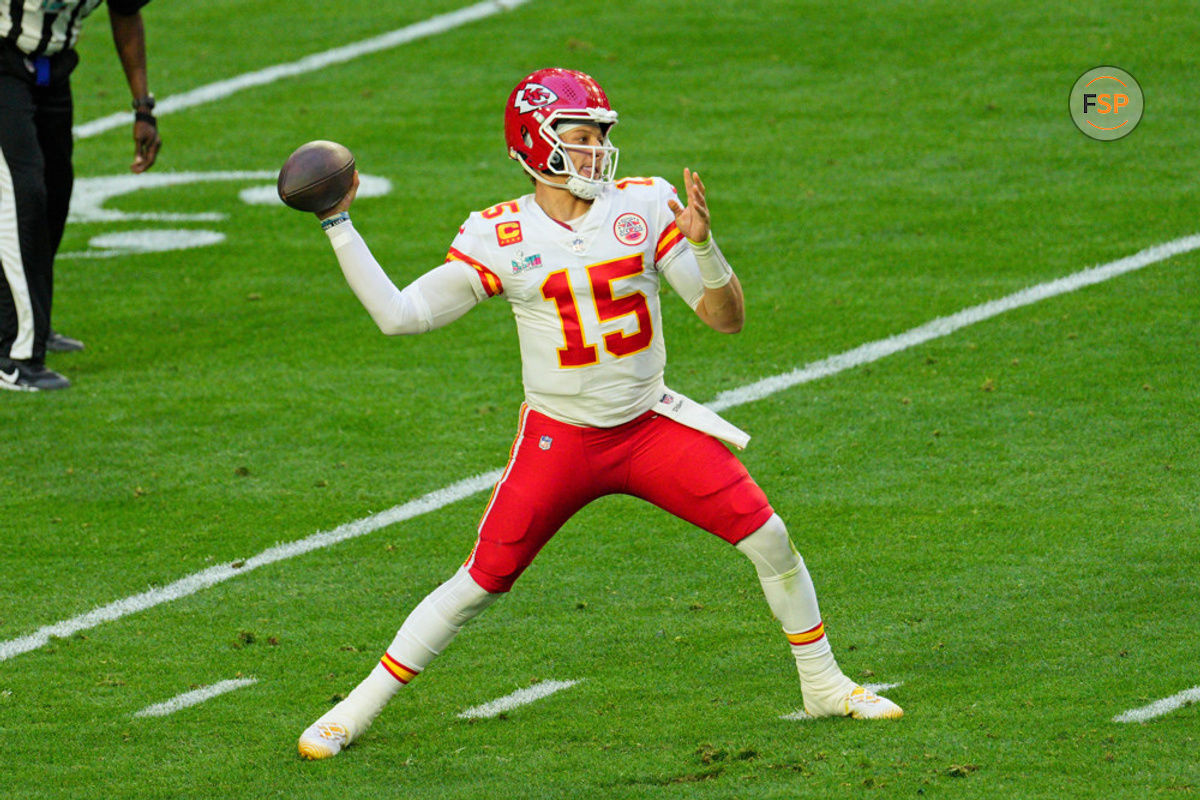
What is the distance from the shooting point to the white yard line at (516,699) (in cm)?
560

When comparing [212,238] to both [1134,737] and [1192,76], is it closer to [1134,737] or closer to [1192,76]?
[1192,76]

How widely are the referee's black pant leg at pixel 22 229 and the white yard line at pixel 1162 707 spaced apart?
6.10 metres

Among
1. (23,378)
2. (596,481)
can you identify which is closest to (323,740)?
(596,481)

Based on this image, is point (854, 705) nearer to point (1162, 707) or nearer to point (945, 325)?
point (1162, 707)

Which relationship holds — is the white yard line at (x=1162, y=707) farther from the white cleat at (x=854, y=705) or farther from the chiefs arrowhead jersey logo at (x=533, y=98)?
the chiefs arrowhead jersey logo at (x=533, y=98)

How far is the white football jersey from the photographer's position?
5242 mm

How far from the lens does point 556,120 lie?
207 inches

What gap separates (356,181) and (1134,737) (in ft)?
8.95

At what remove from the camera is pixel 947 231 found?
1101 centimetres

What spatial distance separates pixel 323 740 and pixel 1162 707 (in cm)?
246

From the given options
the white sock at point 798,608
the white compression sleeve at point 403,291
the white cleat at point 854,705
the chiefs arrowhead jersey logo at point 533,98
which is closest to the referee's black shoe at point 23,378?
the white compression sleeve at point 403,291

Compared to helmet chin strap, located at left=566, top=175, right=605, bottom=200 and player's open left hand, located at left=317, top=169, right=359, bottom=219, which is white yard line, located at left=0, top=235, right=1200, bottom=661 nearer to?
player's open left hand, located at left=317, top=169, right=359, bottom=219

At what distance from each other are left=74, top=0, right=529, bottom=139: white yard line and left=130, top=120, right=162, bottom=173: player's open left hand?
5185mm

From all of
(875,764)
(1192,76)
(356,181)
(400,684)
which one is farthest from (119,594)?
(1192,76)
